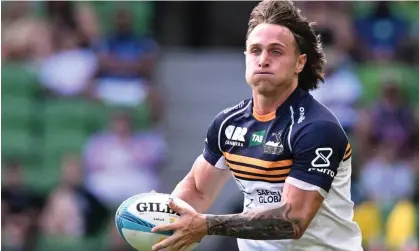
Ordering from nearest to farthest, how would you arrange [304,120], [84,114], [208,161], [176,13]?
[304,120], [208,161], [84,114], [176,13]

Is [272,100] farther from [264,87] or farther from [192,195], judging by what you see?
[192,195]

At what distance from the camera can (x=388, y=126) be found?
11.0m

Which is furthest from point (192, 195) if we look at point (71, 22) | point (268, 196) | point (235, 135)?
point (71, 22)

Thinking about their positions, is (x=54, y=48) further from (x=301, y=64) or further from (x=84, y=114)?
(x=301, y=64)

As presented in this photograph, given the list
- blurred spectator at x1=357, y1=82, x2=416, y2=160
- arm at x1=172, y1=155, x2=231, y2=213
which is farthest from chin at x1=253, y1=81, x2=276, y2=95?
blurred spectator at x1=357, y1=82, x2=416, y2=160

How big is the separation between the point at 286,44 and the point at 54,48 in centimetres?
764

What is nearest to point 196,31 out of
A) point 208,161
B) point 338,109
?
point 338,109

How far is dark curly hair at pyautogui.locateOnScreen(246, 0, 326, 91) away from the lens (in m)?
4.97

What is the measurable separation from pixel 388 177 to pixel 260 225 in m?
6.15

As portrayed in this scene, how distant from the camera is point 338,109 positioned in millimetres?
11070

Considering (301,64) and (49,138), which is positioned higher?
(301,64)

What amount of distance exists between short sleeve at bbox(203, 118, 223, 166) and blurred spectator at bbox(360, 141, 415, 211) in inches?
208

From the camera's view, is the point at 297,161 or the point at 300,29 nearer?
the point at 297,161

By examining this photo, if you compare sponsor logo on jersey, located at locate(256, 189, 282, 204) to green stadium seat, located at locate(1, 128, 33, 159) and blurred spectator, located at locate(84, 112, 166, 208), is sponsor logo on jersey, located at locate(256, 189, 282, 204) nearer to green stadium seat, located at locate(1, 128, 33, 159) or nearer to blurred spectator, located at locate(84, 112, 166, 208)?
blurred spectator, located at locate(84, 112, 166, 208)
